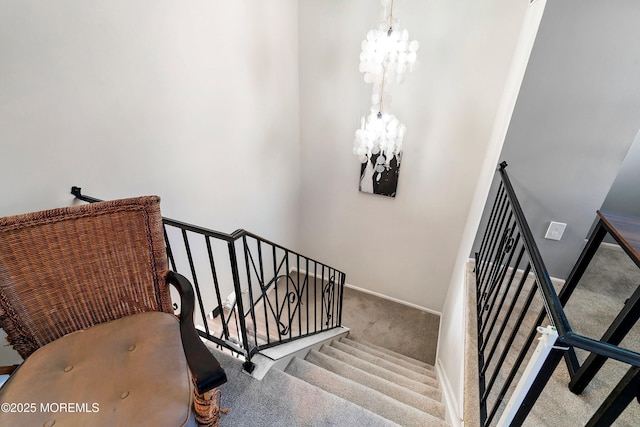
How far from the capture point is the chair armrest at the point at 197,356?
0.85 m

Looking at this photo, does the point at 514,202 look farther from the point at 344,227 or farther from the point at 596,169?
the point at 344,227

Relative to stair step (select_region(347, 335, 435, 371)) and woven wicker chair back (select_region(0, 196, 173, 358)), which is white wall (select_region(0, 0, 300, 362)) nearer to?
woven wicker chair back (select_region(0, 196, 173, 358))

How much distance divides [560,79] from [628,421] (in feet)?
6.68

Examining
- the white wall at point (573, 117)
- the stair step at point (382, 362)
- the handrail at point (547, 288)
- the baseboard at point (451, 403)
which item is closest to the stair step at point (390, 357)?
the stair step at point (382, 362)

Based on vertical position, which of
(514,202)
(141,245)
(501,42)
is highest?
(501,42)

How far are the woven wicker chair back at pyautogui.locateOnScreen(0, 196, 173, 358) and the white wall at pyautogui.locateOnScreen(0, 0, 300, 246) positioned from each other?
43 centimetres

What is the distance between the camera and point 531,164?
223cm

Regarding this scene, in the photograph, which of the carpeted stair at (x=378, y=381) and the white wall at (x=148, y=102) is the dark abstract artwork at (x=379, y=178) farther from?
the carpeted stair at (x=378, y=381)

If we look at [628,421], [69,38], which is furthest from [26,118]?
[628,421]

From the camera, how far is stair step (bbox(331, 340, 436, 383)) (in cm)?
273

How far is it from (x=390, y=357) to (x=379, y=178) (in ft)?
6.94

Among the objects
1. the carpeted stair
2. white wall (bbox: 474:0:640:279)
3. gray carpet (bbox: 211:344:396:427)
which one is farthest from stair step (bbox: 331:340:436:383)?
white wall (bbox: 474:0:640:279)

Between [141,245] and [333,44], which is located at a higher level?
[333,44]

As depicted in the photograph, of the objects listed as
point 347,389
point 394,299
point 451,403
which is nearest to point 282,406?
point 347,389
